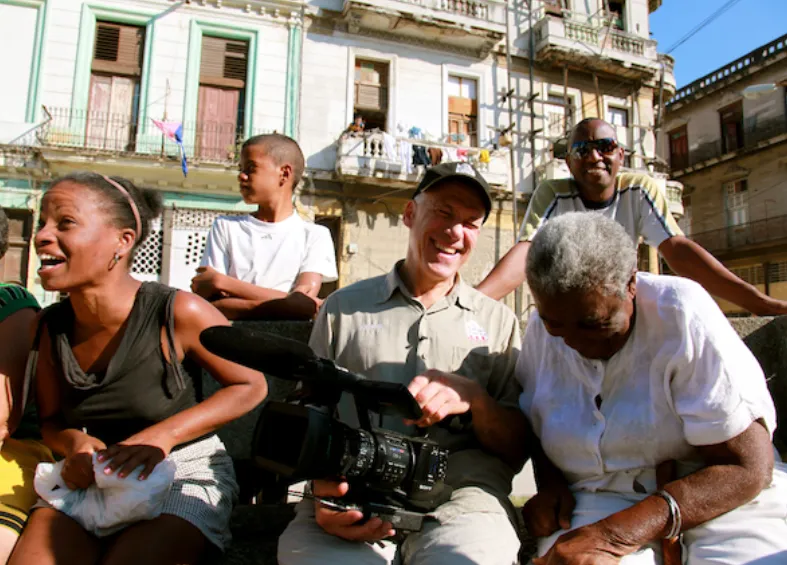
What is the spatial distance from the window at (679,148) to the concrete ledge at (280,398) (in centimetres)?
2903

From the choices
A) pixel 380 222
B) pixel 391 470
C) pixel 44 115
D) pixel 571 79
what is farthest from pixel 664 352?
pixel 571 79

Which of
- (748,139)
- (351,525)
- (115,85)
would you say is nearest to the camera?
(351,525)

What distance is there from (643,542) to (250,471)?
1.78 m

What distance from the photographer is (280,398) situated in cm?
286

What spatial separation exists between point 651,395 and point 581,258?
53 cm

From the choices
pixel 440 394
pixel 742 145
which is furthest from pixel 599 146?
pixel 742 145

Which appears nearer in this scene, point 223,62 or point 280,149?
point 280,149

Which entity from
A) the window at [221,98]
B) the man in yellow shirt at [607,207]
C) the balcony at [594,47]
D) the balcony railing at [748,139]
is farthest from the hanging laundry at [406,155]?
the balcony railing at [748,139]

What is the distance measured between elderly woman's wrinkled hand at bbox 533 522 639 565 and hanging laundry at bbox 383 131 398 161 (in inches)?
554

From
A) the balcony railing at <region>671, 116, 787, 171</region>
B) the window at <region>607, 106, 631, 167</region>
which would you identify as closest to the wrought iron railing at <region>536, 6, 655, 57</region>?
the window at <region>607, 106, 631, 167</region>

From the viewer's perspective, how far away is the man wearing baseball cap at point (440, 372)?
1.86 meters

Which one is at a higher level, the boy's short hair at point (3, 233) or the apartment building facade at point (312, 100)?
the apartment building facade at point (312, 100)

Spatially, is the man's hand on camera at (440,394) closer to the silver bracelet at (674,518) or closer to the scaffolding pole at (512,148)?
the silver bracelet at (674,518)

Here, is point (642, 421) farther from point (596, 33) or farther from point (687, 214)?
point (687, 214)
